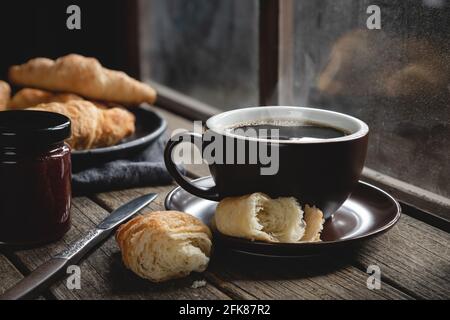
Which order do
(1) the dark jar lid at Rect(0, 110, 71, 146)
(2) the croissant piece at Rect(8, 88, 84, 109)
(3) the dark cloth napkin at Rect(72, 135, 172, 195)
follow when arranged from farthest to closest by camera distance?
(2) the croissant piece at Rect(8, 88, 84, 109) → (3) the dark cloth napkin at Rect(72, 135, 172, 195) → (1) the dark jar lid at Rect(0, 110, 71, 146)

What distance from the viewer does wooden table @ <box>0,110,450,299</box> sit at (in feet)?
2.63

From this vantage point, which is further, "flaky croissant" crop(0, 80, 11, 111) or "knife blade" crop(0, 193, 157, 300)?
"flaky croissant" crop(0, 80, 11, 111)

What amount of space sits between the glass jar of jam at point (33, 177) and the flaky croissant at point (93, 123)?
0.29 m

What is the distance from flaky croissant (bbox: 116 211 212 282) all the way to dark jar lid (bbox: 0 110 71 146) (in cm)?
17

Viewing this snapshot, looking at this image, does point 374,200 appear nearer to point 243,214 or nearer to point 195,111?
point 243,214

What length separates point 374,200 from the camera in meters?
1.00

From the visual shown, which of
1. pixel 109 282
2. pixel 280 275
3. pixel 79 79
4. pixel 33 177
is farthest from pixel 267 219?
pixel 79 79

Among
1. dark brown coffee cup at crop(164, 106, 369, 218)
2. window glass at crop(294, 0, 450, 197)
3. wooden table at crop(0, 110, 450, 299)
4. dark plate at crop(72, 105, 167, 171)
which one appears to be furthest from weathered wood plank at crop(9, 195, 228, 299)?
window glass at crop(294, 0, 450, 197)

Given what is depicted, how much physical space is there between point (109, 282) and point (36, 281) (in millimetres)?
95

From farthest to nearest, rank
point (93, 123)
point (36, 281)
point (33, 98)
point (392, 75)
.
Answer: point (33, 98), point (93, 123), point (392, 75), point (36, 281)

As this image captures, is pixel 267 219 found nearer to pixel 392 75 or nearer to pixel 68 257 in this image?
pixel 68 257

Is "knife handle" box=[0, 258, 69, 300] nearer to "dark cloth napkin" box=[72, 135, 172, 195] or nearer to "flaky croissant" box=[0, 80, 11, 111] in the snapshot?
"dark cloth napkin" box=[72, 135, 172, 195]

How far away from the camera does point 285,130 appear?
0.95m
